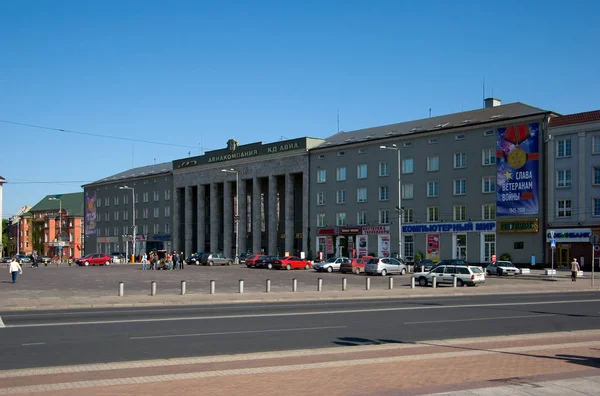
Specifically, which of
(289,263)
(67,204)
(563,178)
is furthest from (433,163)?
(67,204)

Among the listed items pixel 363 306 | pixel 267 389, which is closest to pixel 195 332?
pixel 267 389

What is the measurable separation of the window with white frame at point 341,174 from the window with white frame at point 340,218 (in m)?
4.22

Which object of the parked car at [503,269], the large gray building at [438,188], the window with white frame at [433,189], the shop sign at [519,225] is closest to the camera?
the parked car at [503,269]

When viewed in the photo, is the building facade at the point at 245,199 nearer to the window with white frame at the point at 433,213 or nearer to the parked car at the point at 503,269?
the window with white frame at the point at 433,213

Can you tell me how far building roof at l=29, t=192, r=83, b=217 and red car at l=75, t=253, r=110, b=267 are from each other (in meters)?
69.7

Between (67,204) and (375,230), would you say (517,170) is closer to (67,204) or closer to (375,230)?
(375,230)

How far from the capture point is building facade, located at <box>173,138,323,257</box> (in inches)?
3457

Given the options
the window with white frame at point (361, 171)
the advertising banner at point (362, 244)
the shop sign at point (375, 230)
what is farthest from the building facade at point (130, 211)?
the shop sign at point (375, 230)

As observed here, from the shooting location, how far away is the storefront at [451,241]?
6656cm

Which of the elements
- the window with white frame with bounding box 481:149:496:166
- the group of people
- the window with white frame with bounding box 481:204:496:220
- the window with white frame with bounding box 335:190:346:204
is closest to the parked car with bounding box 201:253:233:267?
the group of people

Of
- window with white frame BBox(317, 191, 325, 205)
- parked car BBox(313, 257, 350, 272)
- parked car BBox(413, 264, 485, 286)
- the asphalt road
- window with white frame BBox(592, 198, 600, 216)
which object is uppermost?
window with white frame BBox(317, 191, 325, 205)

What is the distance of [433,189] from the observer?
236ft

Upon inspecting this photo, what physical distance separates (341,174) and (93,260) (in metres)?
31.2

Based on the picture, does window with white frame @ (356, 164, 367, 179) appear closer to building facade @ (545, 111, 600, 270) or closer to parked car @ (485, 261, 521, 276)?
building facade @ (545, 111, 600, 270)
